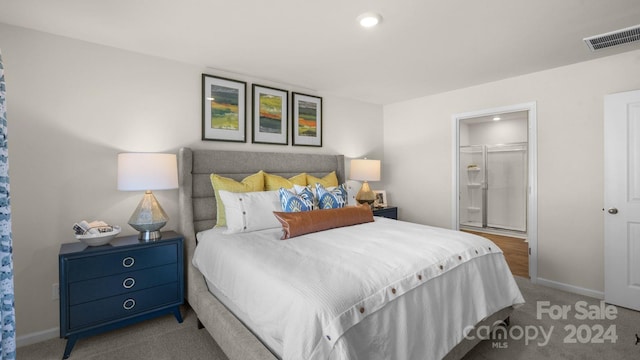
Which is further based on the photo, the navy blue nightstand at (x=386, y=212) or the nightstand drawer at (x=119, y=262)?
Answer: the navy blue nightstand at (x=386, y=212)

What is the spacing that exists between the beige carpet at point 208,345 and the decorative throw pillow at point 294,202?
3.96ft

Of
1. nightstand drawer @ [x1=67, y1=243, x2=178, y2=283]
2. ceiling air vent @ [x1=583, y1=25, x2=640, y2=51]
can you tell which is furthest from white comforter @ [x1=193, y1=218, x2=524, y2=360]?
ceiling air vent @ [x1=583, y1=25, x2=640, y2=51]

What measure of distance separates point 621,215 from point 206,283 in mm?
3817

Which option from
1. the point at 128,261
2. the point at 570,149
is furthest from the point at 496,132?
the point at 128,261

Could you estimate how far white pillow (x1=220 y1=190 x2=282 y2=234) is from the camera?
2.52m

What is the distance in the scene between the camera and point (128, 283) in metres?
2.30

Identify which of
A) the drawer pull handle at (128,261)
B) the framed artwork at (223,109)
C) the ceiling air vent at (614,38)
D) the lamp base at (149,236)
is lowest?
the drawer pull handle at (128,261)

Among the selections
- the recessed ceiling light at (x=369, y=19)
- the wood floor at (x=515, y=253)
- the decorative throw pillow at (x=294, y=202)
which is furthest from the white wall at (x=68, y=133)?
the wood floor at (x=515, y=253)

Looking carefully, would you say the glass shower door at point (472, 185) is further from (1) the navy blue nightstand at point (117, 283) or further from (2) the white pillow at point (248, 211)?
(1) the navy blue nightstand at point (117, 283)

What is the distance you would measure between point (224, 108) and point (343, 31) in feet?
5.21

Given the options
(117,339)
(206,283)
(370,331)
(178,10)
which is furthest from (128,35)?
(370,331)

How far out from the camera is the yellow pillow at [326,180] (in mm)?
3514

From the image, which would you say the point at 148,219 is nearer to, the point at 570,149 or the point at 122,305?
Result: the point at 122,305

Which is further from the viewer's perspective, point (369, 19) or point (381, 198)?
point (381, 198)
